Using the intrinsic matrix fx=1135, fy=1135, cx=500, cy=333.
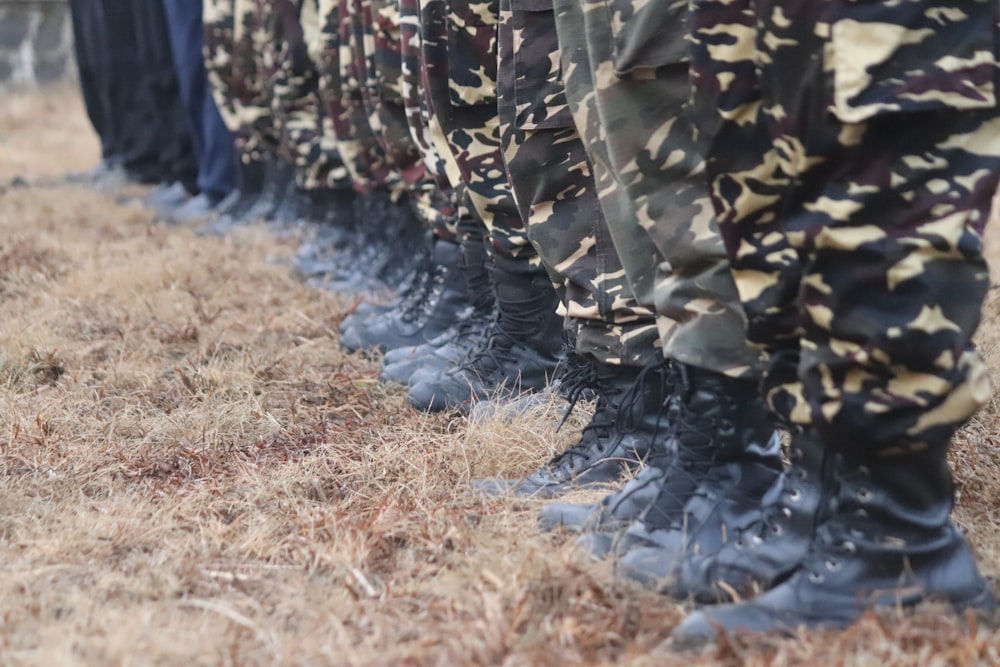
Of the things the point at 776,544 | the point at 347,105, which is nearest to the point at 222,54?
the point at 347,105

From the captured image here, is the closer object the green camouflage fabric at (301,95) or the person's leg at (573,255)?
the person's leg at (573,255)

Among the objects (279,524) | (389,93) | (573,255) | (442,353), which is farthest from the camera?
(389,93)

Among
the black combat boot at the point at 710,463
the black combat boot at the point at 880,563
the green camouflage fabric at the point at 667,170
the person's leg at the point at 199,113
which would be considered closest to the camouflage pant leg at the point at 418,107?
the green camouflage fabric at the point at 667,170

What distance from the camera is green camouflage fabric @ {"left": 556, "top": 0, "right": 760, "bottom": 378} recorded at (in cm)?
139

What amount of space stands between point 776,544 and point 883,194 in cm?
44

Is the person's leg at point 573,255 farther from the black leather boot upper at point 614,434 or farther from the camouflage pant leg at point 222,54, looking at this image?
the camouflage pant leg at point 222,54

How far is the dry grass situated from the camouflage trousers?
10.1 inches

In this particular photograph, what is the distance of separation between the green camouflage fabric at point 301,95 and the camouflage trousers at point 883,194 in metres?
3.27

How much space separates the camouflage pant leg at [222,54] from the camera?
5.19 meters

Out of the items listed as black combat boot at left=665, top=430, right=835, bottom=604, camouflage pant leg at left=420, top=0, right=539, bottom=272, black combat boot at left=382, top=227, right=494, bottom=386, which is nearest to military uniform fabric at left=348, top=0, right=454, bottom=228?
black combat boot at left=382, top=227, right=494, bottom=386

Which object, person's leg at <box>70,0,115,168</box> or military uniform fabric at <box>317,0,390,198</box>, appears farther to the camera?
person's leg at <box>70,0,115,168</box>

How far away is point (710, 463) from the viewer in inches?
58.7

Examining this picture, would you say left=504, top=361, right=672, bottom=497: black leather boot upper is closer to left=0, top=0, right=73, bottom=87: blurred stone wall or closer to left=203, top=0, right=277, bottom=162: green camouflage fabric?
left=203, top=0, right=277, bottom=162: green camouflage fabric

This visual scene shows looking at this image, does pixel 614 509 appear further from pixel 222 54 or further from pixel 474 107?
pixel 222 54
